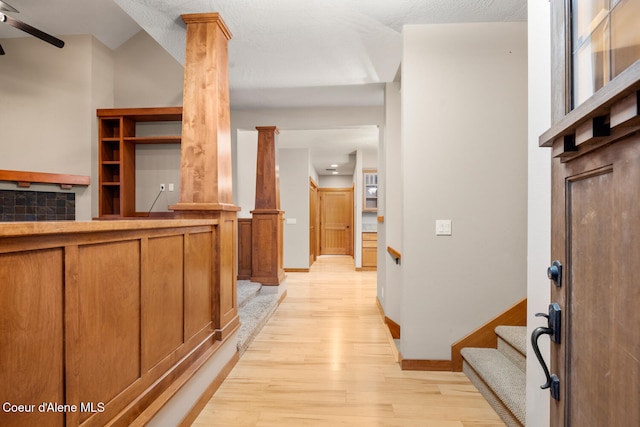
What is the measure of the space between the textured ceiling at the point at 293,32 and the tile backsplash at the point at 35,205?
73.0 inches

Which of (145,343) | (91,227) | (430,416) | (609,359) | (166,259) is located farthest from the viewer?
(430,416)

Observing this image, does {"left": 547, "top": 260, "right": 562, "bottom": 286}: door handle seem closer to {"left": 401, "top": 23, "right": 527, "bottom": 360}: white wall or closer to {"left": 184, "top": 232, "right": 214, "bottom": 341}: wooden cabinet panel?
{"left": 401, "top": 23, "right": 527, "bottom": 360}: white wall

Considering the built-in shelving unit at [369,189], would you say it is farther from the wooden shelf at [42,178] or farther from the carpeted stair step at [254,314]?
the wooden shelf at [42,178]

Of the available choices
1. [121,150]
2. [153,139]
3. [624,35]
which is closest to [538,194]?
[624,35]

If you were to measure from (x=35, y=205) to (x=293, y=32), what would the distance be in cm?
372

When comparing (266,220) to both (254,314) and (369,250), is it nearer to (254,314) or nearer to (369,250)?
(254,314)

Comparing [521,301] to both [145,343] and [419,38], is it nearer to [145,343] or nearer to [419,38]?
[419,38]

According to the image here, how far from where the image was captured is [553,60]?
2.74 feet

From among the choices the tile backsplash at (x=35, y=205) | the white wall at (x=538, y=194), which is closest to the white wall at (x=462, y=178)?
the white wall at (x=538, y=194)

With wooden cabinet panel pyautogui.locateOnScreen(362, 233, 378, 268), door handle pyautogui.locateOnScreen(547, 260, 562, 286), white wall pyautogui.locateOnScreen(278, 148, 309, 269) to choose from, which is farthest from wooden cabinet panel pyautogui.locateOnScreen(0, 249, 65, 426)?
wooden cabinet panel pyautogui.locateOnScreen(362, 233, 378, 268)

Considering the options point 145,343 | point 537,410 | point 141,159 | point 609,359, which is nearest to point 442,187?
point 537,410

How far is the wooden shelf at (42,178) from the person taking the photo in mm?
3685

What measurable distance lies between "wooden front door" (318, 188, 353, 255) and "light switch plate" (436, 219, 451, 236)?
7393 millimetres

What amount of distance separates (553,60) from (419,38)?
1.87 metres
